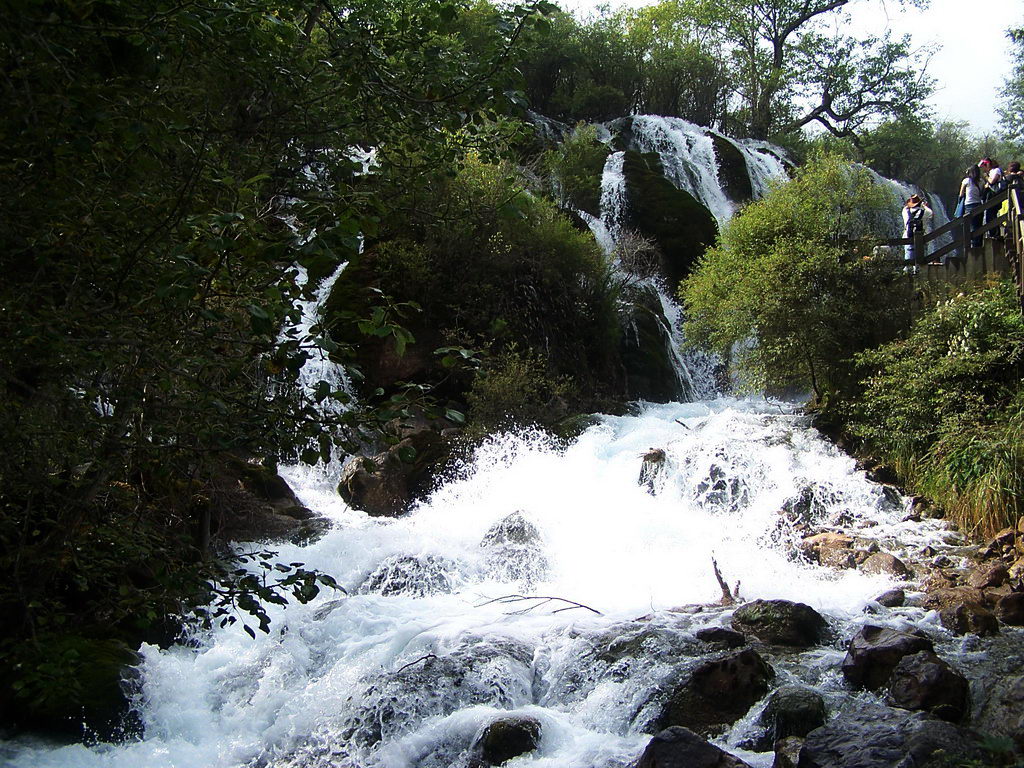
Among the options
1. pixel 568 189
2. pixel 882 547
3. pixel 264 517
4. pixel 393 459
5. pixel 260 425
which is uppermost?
pixel 568 189

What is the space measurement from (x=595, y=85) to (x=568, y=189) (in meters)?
10.6

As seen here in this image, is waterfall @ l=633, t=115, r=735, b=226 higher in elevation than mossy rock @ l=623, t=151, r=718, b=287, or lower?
higher

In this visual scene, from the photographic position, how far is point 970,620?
680 cm

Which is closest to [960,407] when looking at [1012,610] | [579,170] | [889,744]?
[1012,610]

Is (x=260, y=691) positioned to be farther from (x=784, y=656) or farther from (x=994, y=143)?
(x=994, y=143)

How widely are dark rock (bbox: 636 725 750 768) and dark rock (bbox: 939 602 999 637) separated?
320 centimetres

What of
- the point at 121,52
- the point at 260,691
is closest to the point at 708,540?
the point at 260,691

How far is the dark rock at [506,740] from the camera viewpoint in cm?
528

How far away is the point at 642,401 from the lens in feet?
55.2

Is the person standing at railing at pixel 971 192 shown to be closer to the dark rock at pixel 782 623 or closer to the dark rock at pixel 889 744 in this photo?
the dark rock at pixel 782 623

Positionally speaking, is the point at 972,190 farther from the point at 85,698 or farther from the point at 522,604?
the point at 85,698

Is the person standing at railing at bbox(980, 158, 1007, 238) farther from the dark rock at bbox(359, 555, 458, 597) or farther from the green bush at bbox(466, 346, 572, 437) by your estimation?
the dark rock at bbox(359, 555, 458, 597)

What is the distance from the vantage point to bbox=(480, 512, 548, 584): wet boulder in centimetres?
920

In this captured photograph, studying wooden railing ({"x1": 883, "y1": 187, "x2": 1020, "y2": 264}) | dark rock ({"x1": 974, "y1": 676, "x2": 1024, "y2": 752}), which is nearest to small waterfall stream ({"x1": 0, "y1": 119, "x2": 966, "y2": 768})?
dark rock ({"x1": 974, "y1": 676, "x2": 1024, "y2": 752})
